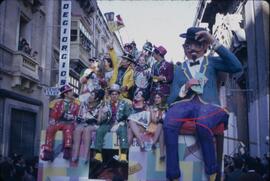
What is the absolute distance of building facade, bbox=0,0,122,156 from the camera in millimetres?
11508

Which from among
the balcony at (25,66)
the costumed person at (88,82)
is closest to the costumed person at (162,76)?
the costumed person at (88,82)

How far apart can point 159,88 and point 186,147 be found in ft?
3.08

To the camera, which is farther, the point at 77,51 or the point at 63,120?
the point at 77,51

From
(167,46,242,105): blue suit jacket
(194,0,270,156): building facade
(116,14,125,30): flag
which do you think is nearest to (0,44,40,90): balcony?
(194,0,270,156): building facade

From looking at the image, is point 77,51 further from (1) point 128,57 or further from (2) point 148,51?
(1) point 128,57

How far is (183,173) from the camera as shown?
3688mm

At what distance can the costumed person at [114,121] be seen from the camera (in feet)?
13.1

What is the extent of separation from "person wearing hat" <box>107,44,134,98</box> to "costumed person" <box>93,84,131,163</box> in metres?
0.14

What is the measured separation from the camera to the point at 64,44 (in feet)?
49.7

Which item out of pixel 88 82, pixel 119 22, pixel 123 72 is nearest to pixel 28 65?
pixel 119 22

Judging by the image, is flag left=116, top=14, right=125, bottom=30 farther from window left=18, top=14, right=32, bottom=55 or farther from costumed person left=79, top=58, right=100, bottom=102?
window left=18, top=14, right=32, bottom=55

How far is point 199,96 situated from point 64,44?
1191 centimetres

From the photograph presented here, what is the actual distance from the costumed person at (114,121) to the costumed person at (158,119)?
0.29 m

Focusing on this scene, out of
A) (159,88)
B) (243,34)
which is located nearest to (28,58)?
(243,34)
